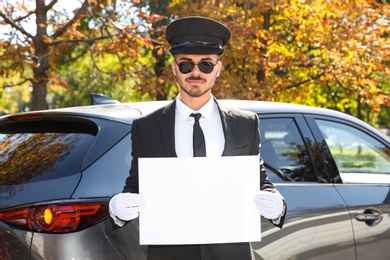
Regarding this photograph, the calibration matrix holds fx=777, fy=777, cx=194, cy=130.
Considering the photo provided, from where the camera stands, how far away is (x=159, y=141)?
3104 mm

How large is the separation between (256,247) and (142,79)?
267 inches

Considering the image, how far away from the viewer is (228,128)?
3.14 meters

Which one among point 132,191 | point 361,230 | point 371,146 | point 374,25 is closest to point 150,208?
point 132,191

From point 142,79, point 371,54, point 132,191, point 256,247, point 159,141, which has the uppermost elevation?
point 371,54

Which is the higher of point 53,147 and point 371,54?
point 371,54

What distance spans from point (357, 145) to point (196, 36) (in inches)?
104

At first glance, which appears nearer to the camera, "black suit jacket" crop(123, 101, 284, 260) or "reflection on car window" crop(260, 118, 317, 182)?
"black suit jacket" crop(123, 101, 284, 260)

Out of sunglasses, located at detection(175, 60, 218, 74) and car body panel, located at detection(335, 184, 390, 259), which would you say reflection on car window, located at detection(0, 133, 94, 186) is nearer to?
sunglasses, located at detection(175, 60, 218, 74)

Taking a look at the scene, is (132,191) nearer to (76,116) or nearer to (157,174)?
(157,174)

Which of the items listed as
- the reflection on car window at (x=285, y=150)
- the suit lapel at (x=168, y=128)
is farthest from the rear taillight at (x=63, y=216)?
the reflection on car window at (x=285, y=150)

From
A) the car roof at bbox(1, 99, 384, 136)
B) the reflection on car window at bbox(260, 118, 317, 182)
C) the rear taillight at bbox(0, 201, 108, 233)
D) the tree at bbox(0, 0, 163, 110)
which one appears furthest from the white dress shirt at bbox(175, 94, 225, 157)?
the tree at bbox(0, 0, 163, 110)

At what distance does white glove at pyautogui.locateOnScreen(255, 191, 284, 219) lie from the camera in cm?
296

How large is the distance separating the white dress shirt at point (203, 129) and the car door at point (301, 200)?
1.18 metres

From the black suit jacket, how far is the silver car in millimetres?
255
